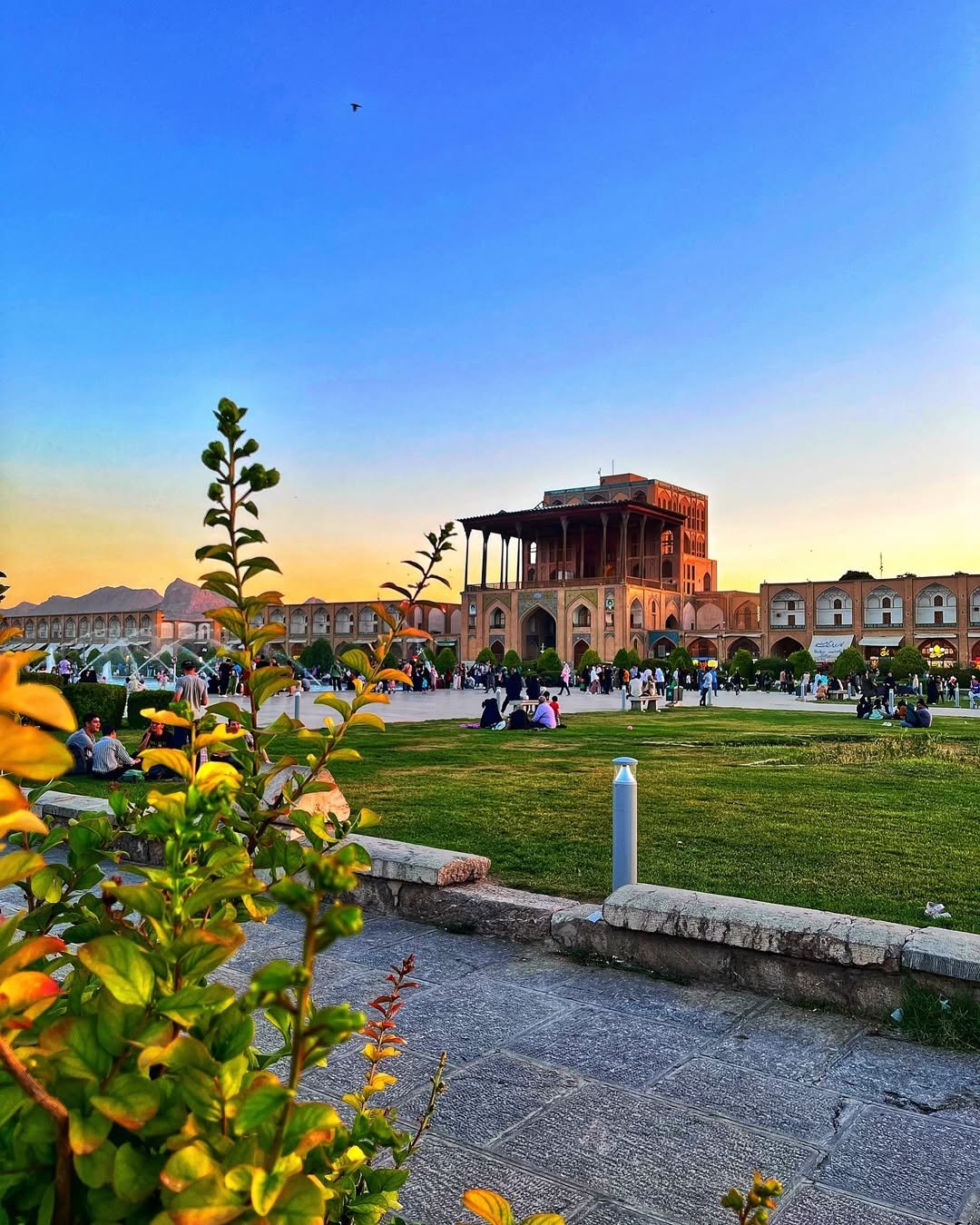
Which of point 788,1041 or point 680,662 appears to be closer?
point 788,1041

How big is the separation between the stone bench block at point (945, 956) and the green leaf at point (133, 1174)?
9.38ft

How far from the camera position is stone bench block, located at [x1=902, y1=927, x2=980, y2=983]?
114 inches

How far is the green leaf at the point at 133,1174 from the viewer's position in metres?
0.66

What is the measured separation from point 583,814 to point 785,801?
1855mm

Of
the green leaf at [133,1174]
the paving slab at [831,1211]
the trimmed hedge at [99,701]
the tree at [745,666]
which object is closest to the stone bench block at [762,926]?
the paving slab at [831,1211]

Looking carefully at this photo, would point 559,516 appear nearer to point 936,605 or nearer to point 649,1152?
→ point 936,605

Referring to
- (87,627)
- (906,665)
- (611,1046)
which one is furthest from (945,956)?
(87,627)

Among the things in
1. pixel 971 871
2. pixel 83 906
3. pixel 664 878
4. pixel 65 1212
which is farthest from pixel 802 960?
pixel 65 1212

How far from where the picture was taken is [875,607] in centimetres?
5216

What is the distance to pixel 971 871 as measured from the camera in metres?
5.00

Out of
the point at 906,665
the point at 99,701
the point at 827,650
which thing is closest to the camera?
the point at 99,701

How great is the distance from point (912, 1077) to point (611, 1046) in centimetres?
83

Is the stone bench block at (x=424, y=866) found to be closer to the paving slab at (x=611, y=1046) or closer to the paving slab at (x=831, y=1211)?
the paving slab at (x=611, y=1046)

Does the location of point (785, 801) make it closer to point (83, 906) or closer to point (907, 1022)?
point (907, 1022)
